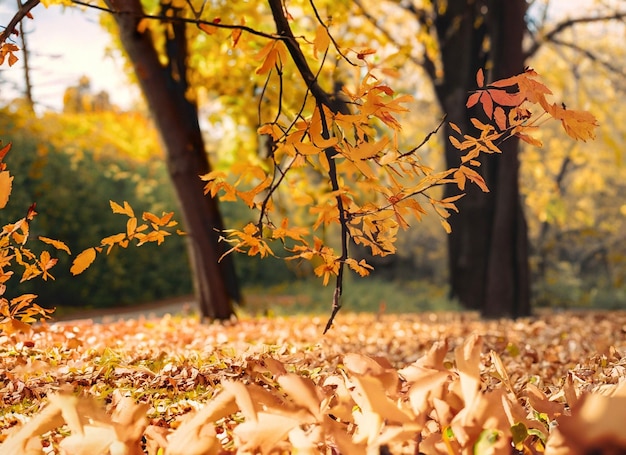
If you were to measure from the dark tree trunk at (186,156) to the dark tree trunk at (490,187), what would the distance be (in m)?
2.89

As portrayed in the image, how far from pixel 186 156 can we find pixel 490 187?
3.46 metres

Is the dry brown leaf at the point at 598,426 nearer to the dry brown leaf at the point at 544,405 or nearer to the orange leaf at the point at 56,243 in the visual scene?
the dry brown leaf at the point at 544,405

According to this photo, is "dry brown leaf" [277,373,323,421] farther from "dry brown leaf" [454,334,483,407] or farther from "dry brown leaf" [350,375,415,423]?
"dry brown leaf" [454,334,483,407]

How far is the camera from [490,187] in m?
7.16

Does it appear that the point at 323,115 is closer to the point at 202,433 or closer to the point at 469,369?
the point at 469,369

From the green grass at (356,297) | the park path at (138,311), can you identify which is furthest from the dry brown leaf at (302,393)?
the park path at (138,311)

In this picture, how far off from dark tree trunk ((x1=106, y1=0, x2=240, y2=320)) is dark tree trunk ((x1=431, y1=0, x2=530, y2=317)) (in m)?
2.89

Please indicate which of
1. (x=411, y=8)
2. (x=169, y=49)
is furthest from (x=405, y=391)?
(x=411, y=8)

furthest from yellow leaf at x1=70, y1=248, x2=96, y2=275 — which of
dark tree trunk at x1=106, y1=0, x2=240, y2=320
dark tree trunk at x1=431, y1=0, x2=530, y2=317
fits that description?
dark tree trunk at x1=431, y1=0, x2=530, y2=317

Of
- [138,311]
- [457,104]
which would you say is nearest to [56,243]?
[457,104]

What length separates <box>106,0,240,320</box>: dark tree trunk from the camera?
5523 mm

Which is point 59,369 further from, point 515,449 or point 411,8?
point 411,8

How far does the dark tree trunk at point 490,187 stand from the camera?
6.44 m

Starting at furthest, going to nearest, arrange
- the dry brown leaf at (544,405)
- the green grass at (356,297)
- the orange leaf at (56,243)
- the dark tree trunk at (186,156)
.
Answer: the green grass at (356,297)
the dark tree trunk at (186,156)
the orange leaf at (56,243)
the dry brown leaf at (544,405)
